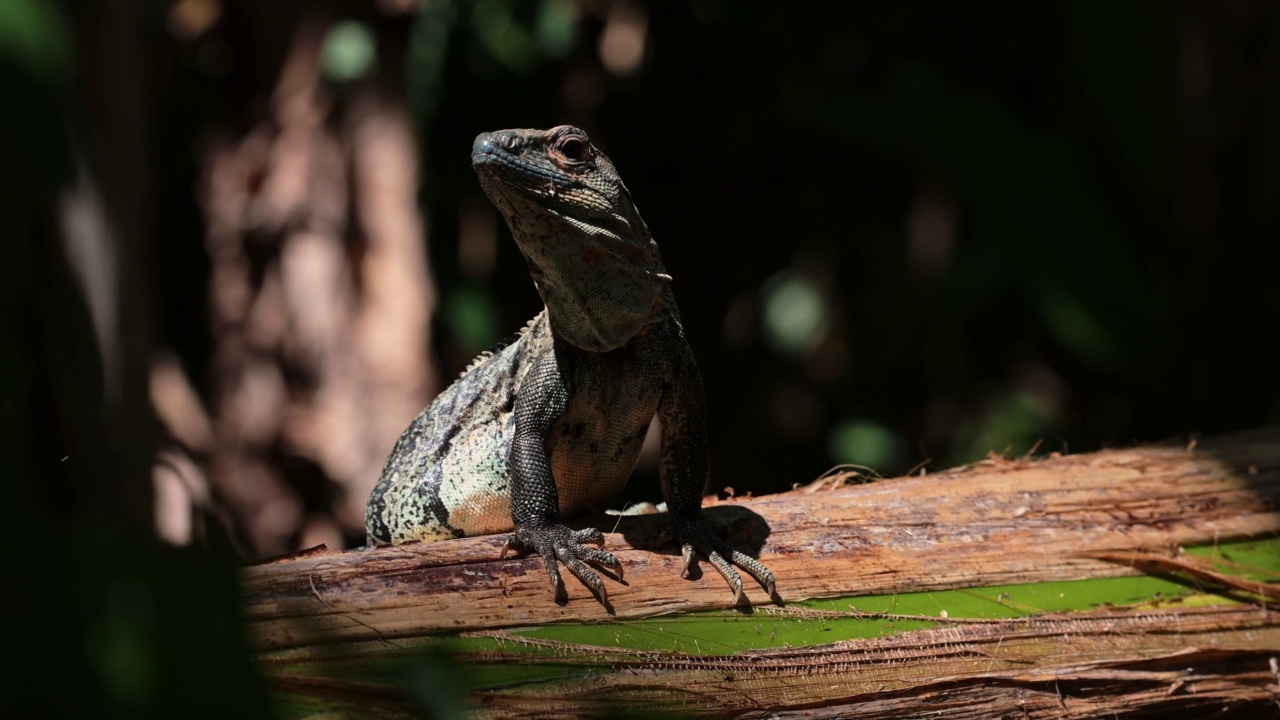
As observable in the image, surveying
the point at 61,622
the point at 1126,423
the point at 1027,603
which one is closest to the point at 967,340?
the point at 1126,423

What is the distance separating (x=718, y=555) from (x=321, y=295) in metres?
5.13

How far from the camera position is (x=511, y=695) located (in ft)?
10.1

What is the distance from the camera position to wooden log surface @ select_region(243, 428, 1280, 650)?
3.27 m

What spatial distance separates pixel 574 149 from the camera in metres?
3.94

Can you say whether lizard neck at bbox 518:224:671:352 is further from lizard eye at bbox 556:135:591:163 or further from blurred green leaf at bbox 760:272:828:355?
blurred green leaf at bbox 760:272:828:355

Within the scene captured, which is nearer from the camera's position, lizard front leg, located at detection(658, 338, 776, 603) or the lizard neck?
the lizard neck

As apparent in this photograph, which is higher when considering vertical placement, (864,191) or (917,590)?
(864,191)

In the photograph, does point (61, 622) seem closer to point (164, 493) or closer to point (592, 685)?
point (592, 685)

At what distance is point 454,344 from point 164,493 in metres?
2.10

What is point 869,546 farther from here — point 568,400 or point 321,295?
point 321,295

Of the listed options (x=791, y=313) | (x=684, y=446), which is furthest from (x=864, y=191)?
(x=684, y=446)

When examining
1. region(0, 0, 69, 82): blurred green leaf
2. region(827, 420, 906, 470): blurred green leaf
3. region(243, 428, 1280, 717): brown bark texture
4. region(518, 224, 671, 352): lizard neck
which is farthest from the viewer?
region(827, 420, 906, 470): blurred green leaf

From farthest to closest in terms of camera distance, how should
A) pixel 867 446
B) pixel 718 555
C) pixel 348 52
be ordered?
pixel 348 52 < pixel 867 446 < pixel 718 555

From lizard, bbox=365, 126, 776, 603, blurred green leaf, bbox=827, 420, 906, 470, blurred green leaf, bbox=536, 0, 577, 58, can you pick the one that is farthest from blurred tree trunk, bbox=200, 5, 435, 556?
lizard, bbox=365, 126, 776, 603
